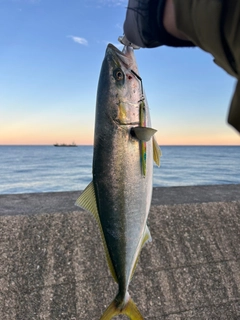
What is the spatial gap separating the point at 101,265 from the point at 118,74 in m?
2.30

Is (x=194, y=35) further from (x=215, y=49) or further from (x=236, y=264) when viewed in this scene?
(x=236, y=264)

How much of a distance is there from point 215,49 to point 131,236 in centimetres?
110

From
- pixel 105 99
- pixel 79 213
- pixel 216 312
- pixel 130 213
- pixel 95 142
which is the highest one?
pixel 105 99

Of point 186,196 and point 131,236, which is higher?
point 131,236

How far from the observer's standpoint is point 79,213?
363cm

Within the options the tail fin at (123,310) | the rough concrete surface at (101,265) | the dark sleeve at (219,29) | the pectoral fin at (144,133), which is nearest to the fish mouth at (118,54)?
the pectoral fin at (144,133)

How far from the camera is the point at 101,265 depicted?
333 cm

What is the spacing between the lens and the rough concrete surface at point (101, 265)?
10.2 feet

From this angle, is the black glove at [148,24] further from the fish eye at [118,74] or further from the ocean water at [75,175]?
the ocean water at [75,175]

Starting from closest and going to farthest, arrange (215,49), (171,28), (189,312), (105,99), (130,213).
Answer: (215,49) < (171,28) < (105,99) < (130,213) < (189,312)

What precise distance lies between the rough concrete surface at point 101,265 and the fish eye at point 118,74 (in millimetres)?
2292

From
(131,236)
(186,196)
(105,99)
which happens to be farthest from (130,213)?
(186,196)

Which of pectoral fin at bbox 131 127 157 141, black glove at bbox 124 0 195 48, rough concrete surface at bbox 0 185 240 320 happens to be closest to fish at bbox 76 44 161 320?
pectoral fin at bbox 131 127 157 141

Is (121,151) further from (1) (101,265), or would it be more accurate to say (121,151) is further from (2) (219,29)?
(1) (101,265)
